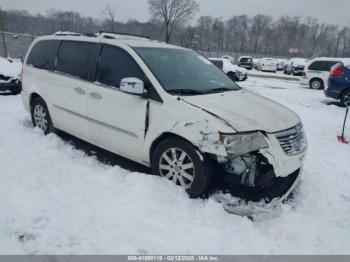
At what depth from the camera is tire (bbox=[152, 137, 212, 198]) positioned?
3387mm

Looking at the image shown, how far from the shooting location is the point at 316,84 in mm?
16516

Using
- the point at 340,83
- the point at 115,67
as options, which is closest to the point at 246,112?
the point at 115,67

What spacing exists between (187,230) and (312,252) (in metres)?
1.23

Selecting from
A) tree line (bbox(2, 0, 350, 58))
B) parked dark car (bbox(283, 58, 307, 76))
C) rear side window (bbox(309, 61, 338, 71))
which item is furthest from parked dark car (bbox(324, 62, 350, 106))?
tree line (bbox(2, 0, 350, 58))

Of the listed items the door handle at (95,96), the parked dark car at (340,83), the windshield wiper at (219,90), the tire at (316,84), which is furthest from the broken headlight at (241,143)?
the tire at (316,84)

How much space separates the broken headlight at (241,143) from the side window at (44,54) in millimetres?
3552

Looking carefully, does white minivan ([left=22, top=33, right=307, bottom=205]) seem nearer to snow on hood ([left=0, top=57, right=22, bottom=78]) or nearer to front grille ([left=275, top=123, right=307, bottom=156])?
front grille ([left=275, top=123, right=307, bottom=156])

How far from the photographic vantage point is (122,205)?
3367 millimetres

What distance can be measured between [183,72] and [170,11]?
49.7 metres

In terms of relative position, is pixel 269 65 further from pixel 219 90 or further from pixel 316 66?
pixel 219 90

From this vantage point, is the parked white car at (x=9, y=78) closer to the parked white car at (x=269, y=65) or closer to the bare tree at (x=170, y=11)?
the parked white car at (x=269, y=65)

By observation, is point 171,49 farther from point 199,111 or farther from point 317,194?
point 317,194

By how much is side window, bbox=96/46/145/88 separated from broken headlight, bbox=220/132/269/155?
1.39 metres

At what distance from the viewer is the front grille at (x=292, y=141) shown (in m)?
3.38
